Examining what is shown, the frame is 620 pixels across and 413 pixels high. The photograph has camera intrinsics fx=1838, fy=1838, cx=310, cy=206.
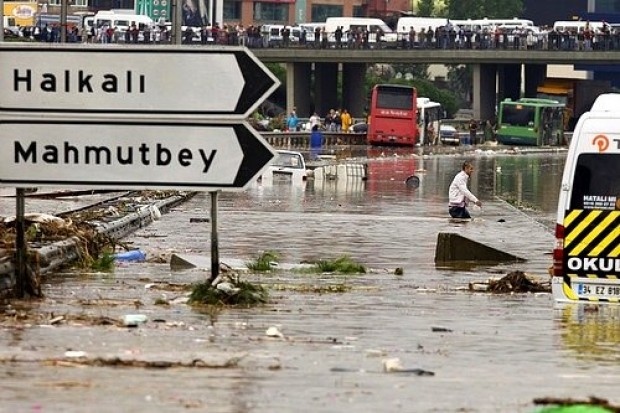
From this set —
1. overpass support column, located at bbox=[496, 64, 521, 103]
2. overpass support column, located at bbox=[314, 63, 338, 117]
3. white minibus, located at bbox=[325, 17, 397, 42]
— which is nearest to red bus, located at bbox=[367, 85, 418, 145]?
white minibus, located at bbox=[325, 17, 397, 42]

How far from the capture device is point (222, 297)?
1408 centimetres

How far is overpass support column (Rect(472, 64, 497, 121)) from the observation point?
371 feet

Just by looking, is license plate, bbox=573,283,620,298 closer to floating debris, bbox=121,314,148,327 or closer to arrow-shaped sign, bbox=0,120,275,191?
arrow-shaped sign, bbox=0,120,275,191

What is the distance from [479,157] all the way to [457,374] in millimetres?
70579

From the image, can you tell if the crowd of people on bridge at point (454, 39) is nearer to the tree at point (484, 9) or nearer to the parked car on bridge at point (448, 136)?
the parked car on bridge at point (448, 136)

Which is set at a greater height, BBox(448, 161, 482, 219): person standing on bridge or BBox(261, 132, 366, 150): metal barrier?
BBox(448, 161, 482, 219): person standing on bridge

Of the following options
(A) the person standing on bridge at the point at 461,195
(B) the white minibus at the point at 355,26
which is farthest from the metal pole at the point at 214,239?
(B) the white minibus at the point at 355,26

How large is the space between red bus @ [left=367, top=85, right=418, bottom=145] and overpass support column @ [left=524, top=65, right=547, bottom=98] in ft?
102

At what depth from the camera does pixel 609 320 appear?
566 inches

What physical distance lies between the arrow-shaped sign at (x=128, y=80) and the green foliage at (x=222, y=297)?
1343mm

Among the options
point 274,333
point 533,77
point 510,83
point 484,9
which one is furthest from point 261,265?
point 484,9

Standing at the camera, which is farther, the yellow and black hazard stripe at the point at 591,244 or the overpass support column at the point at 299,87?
the overpass support column at the point at 299,87

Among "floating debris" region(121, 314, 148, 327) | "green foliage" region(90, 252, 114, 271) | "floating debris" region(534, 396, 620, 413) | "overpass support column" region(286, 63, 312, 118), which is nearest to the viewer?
"floating debris" region(534, 396, 620, 413)

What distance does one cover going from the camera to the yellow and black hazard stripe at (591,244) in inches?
590
